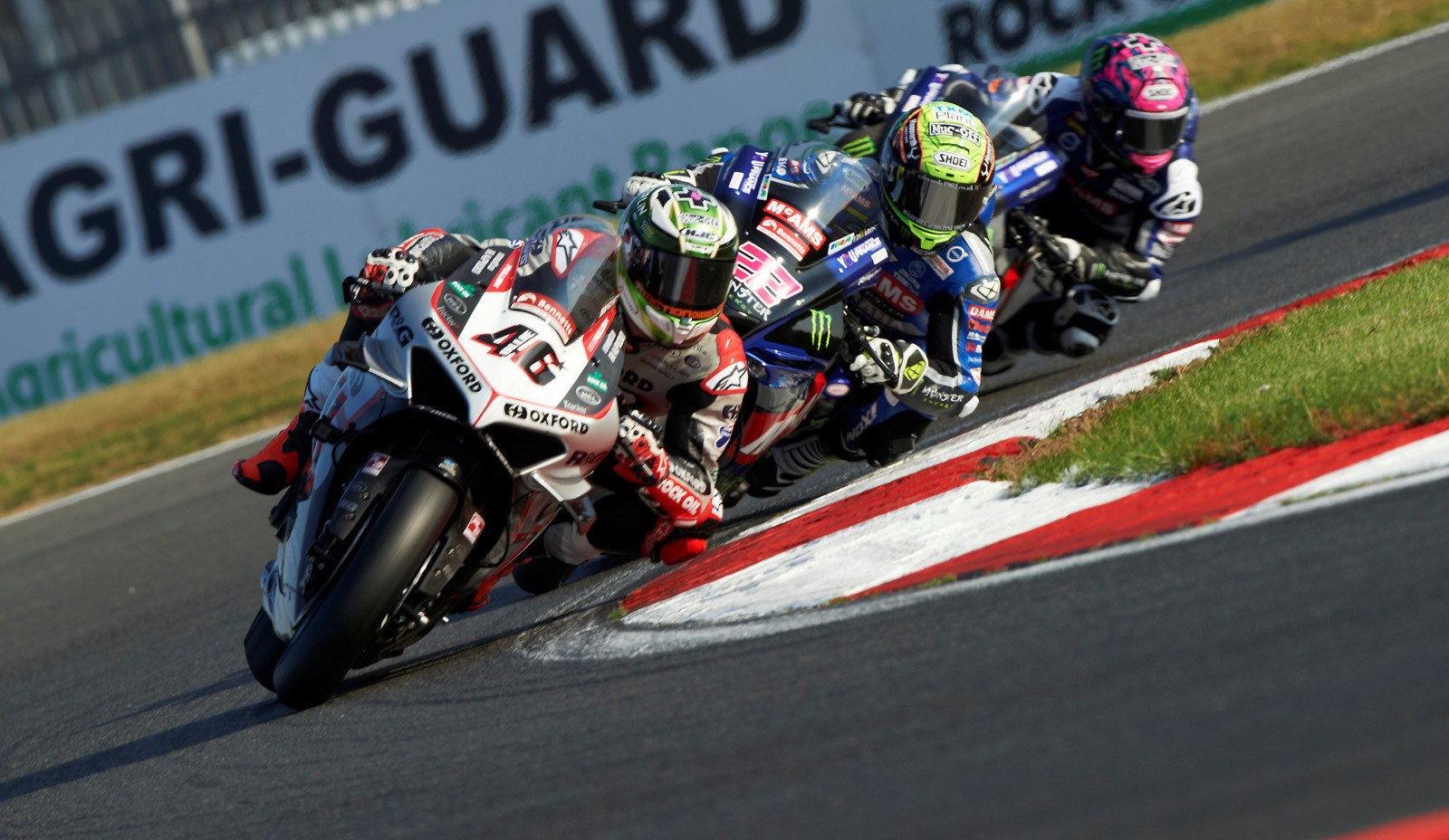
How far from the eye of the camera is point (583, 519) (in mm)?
4305

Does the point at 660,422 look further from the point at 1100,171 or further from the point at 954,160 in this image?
the point at 1100,171

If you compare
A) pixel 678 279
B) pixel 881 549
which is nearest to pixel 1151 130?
pixel 881 549

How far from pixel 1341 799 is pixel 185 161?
13.9 m

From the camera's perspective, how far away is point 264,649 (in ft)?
14.4

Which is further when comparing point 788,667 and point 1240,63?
point 1240,63

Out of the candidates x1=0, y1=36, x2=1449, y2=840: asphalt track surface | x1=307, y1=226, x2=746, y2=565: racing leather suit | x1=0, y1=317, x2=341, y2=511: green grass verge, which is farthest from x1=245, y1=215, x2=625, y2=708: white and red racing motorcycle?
x1=0, y1=317, x2=341, y2=511: green grass verge

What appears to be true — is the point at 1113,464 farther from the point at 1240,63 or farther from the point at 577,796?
the point at 1240,63

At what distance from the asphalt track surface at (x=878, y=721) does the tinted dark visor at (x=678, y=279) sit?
3.55ft

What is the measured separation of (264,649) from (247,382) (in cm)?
906

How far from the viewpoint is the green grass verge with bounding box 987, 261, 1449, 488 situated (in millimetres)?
4137

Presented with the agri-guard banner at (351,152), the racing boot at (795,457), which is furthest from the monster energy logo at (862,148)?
the agri-guard banner at (351,152)

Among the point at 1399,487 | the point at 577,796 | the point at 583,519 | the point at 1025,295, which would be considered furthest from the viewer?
the point at 1025,295

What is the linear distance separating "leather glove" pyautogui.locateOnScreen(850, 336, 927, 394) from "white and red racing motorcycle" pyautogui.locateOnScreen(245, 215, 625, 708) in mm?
1441

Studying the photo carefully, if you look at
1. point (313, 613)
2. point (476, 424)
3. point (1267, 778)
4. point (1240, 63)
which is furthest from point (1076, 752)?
point (1240, 63)
